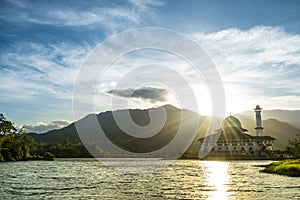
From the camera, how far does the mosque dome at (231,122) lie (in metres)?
187

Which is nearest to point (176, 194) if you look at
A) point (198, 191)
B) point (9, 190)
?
point (198, 191)

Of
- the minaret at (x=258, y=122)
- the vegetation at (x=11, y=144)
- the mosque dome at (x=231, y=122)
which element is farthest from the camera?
the mosque dome at (x=231, y=122)

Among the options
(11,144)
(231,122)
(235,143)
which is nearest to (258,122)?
(231,122)

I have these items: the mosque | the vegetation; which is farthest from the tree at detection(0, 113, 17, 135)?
the mosque

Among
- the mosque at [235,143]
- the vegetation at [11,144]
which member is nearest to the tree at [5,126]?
the vegetation at [11,144]

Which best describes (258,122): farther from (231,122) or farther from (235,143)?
(235,143)

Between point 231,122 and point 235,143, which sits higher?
point 231,122

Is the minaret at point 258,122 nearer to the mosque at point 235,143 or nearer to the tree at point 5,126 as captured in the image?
the mosque at point 235,143

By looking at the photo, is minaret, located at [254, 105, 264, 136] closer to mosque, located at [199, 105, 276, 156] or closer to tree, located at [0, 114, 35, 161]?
mosque, located at [199, 105, 276, 156]

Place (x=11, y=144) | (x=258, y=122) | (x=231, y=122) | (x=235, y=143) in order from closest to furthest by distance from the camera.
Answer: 1. (x=11, y=144)
2. (x=235, y=143)
3. (x=258, y=122)
4. (x=231, y=122)

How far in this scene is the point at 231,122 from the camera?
190 meters

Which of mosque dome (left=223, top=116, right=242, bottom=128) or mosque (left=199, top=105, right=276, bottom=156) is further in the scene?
mosque dome (left=223, top=116, right=242, bottom=128)

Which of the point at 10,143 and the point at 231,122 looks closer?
the point at 10,143

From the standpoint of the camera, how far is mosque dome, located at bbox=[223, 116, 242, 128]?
187m
